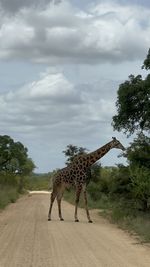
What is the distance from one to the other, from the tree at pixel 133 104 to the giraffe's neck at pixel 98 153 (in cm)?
276

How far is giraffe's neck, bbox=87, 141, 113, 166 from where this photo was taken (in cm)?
2544

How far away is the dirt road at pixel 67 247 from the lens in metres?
13.0

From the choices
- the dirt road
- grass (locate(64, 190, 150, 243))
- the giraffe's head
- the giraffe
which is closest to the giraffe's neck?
the giraffe

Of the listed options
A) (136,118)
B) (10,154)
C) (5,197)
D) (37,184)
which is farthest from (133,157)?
(37,184)

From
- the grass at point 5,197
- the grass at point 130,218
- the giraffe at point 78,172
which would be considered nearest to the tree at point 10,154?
the grass at point 5,197

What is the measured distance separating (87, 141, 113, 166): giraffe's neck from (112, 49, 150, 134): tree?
2.76 m

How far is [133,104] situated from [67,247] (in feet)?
45.6

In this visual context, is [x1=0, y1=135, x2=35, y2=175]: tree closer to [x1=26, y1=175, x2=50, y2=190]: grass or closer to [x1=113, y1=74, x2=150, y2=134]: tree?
[x1=113, y1=74, x2=150, y2=134]: tree

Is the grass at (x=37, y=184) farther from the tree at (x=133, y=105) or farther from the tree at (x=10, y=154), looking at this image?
the tree at (x=133, y=105)

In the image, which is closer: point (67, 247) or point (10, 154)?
point (67, 247)

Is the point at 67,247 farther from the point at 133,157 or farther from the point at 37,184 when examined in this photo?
the point at 37,184

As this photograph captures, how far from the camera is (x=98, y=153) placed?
25.6 m

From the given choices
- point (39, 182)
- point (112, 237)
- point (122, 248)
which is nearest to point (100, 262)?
point (122, 248)

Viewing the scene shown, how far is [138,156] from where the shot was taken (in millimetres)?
28344
